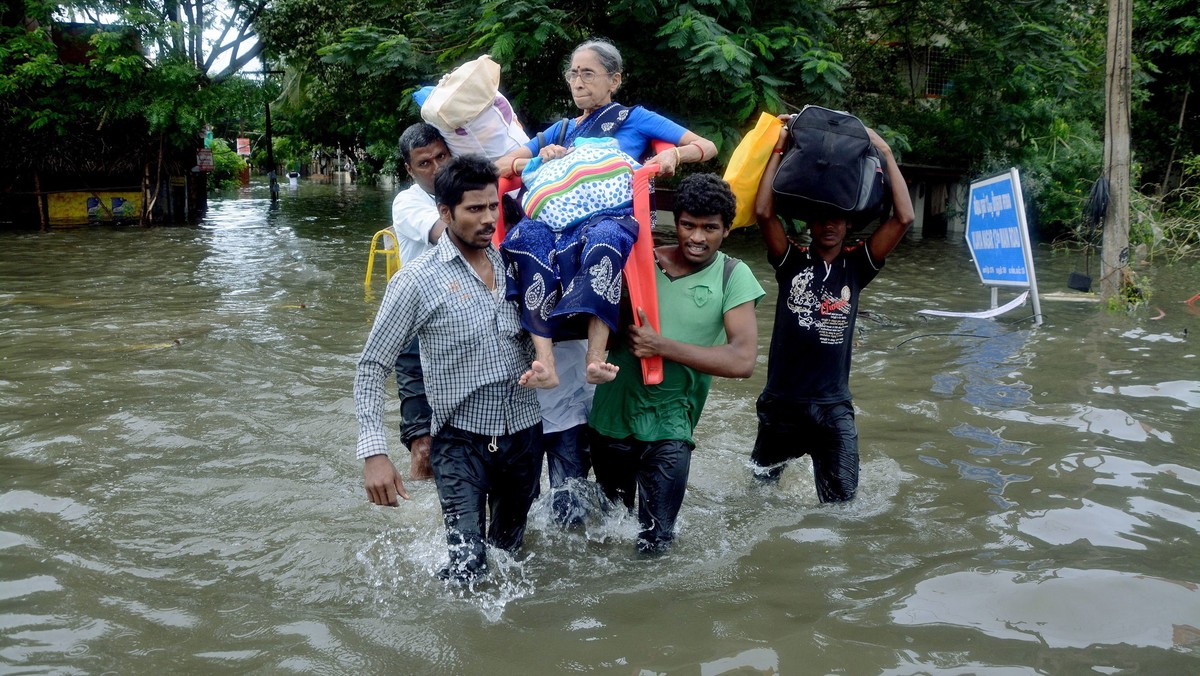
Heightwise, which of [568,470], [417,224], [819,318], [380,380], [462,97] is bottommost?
[568,470]

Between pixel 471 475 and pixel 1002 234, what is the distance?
7.03 metres

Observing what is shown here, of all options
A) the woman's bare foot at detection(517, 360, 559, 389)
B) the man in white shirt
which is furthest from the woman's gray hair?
the woman's bare foot at detection(517, 360, 559, 389)

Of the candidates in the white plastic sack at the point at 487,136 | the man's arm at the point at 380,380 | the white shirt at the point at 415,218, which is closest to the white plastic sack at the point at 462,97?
the white plastic sack at the point at 487,136

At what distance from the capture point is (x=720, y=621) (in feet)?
11.7

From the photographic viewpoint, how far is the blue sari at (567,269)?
3451 millimetres

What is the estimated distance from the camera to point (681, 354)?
3.65 metres

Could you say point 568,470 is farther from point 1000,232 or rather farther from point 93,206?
point 93,206

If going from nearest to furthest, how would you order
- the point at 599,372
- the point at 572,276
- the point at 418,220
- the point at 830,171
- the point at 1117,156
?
the point at 599,372
the point at 572,276
the point at 830,171
the point at 418,220
the point at 1117,156

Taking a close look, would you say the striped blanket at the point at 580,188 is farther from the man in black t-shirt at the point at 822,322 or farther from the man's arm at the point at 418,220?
the man in black t-shirt at the point at 822,322

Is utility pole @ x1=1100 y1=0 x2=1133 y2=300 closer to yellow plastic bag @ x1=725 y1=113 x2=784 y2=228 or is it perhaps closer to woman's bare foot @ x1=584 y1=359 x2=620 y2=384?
yellow plastic bag @ x1=725 y1=113 x2=784 y2=228

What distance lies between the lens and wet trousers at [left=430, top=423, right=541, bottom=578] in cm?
351

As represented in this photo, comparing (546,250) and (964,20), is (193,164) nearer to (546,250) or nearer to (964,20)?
(964,20)

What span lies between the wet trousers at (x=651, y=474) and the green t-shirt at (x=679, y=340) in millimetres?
60

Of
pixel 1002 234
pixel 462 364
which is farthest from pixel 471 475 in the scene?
pixel 1002 234
